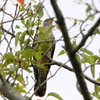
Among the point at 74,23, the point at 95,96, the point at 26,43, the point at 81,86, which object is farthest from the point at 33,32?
the point at 81,86

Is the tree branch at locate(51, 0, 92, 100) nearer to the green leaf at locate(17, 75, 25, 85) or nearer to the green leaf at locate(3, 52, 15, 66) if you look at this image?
the green leaf at locate(3, 52, 15, 66)

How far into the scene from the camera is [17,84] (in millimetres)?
3443

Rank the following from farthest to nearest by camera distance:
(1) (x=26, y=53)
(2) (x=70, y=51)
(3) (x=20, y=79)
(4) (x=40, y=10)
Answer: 1. (3) (x=20, y=79)
2. (4) (x=40, y=10)
3. (1) (x=26, y=53)
4. (2) (x=70, y=51)

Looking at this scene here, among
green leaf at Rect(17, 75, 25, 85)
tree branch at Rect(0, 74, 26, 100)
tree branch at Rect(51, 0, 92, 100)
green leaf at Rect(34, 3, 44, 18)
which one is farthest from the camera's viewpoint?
green leaf at Rect(17, 75, 25, 85)

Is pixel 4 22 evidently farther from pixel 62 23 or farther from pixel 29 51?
pixel 62 23

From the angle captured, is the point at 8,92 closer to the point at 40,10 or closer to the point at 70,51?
the point at 40,10

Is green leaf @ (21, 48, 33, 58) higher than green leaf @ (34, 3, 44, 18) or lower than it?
lower

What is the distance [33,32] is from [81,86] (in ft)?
4.16

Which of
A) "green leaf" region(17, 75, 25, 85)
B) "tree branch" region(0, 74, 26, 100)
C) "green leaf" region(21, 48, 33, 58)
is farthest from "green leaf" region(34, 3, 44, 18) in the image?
"tree branch" region(0, 74, 26, 100)

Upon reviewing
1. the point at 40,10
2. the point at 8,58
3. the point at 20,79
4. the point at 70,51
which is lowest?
the point at 70,51

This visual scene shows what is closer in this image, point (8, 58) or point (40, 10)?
point (8, 58)

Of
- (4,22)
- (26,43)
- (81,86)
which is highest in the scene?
(4,22)

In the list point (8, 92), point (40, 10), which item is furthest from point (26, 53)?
point (40, 10)

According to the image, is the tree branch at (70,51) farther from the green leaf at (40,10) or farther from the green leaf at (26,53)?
the green leaf at (40,10)
